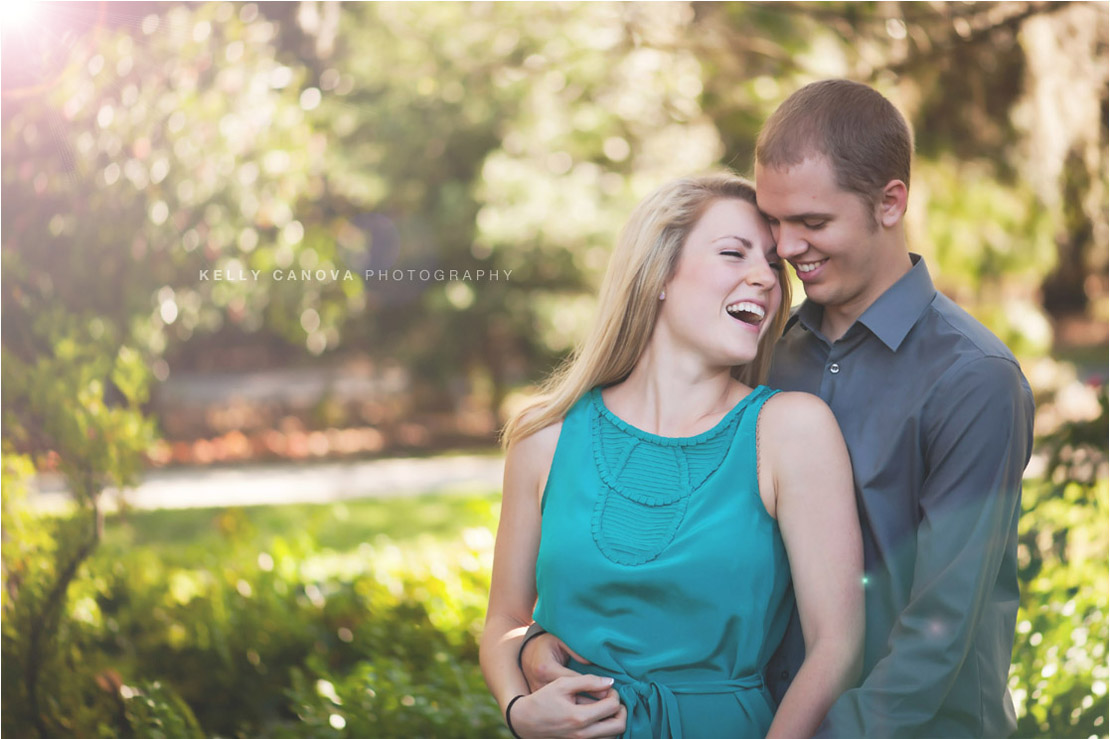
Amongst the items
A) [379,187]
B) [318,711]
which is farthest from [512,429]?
[379,187]

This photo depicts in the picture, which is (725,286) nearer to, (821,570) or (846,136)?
(846,136)

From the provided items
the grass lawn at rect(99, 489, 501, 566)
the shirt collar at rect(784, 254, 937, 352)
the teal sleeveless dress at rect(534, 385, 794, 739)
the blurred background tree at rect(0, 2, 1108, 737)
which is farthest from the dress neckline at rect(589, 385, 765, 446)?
the grass lawn at rect(99, 489, 501, 566)

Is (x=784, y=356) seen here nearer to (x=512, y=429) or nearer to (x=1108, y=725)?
(x=512, y=429)

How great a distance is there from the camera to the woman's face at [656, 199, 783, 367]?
84.3 inches

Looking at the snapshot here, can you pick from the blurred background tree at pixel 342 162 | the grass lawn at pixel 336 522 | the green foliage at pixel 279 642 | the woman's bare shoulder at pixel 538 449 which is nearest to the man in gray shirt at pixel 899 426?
the woman's bare shoulder at pixel 538 449

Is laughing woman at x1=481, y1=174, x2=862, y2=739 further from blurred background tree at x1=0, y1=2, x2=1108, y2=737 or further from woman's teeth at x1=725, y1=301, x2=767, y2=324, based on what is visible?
blurred background tree at x1=0, y1=2, x2=1108, y2=737

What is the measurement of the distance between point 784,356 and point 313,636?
2234 millimetres

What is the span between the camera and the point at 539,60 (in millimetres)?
7316

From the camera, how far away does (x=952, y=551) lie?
188 centimetres

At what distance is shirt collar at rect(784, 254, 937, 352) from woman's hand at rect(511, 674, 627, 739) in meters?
0.94

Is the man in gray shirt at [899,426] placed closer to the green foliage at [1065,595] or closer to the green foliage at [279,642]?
the green foliage at [1065,595]

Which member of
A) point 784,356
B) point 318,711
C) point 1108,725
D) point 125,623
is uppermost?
point 784,356

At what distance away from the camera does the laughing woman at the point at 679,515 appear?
6.47 feet

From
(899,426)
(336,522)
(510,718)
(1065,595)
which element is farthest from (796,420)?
(336,522)
